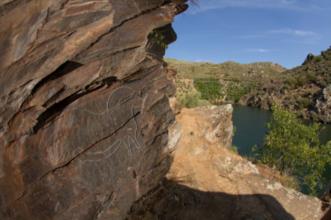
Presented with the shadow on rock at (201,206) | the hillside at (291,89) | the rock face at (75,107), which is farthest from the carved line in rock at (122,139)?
the hillside at (291,89)

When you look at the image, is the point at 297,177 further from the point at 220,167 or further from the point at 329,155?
the point at 220,167

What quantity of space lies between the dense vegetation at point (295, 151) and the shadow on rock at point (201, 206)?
25.4ft

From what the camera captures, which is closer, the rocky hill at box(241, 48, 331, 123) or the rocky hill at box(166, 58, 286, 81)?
the rocky hill at box(241, 48, 331, 123)

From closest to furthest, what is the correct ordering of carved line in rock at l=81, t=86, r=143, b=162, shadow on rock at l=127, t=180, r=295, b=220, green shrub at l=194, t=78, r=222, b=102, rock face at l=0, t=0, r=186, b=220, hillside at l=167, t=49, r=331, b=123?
rock face at l=0, t=0, r=186, b=220, carved line in rock at l=81, t=86, r=143, b=162, shadow on rock at l=127, t=180, r=295, b=220, green shrub at l=194, t=78, r=222, b=102, hillside at l=167, t=49, r=331, b=123

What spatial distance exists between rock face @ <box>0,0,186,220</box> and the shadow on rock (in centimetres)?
98

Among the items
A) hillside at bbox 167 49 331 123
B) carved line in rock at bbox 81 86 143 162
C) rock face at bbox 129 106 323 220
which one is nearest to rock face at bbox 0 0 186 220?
carved line in rock at bbox 81 86 143 162

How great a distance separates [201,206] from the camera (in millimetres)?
15031

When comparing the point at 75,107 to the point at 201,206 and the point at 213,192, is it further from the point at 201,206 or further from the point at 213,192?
the point at 213,192

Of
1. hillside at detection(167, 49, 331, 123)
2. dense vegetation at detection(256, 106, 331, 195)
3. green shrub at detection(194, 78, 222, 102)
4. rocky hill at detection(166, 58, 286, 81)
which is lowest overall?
rocky hill at detection(166, 58, 286, 81)

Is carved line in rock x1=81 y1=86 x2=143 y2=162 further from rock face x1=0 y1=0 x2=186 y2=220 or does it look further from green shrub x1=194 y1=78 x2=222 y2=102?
green shrub x1=194 y1=78 x2=222 y2=102

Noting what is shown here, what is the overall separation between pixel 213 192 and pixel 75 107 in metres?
6.99

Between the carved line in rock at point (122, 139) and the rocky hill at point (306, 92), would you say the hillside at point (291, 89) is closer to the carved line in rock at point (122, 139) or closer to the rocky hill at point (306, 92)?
the rocky hill at point (306, 92)

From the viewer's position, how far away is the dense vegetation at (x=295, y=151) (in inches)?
915

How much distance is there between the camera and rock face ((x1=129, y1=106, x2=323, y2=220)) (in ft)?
48.1
